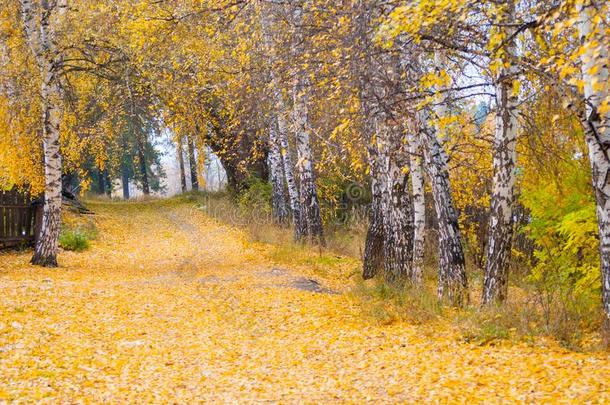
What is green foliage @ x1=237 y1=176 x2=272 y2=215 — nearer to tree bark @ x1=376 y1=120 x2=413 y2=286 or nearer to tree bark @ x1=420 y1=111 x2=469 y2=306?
tree bark @ x1=376 y1=120 x2=413 y2=286

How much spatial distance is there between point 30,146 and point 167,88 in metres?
4.72

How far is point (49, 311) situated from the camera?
8.43m

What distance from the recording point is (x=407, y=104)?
8906 millimetres

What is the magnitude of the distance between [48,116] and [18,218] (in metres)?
4.03

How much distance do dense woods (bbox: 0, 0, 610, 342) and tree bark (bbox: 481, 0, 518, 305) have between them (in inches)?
0.7

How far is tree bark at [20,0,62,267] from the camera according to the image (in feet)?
41.9

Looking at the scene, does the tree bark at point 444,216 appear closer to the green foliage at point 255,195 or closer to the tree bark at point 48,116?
the tree bark at point 48,116

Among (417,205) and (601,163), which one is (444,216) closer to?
(417,205)

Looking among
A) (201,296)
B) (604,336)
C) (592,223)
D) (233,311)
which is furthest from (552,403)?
(201,296)

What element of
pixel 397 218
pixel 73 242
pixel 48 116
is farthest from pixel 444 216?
pixel 73 242

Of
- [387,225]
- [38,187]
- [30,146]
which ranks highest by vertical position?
[30,146]

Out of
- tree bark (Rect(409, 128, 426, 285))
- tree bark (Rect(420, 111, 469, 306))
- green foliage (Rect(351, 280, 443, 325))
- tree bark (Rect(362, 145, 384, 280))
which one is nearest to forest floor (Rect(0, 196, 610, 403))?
green foliage (Rect(351, 280, 443, 325))

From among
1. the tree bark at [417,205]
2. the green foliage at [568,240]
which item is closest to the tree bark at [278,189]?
the green foliage at [568,240]

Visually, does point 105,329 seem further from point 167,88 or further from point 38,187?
point 38,187
